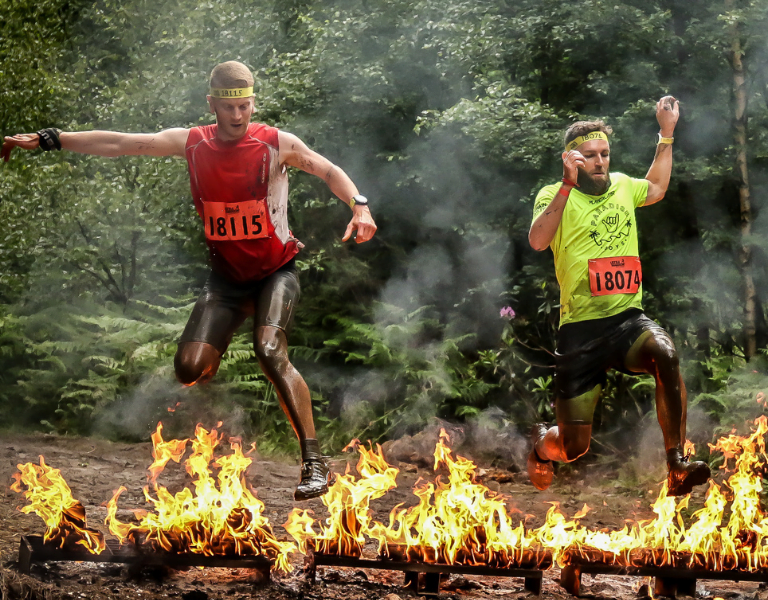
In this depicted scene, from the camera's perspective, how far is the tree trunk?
31.3 ft

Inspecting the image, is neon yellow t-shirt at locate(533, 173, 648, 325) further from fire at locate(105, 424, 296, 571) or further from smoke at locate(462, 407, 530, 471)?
smoke at locate(462, 407, 530, 471)

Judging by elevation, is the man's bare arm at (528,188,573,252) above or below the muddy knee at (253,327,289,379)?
above

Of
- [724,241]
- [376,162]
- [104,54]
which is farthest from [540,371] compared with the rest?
[104,54]

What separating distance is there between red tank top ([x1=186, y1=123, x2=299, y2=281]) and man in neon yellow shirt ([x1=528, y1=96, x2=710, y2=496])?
164 centimetres

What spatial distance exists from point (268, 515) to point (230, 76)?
4084 millimetres

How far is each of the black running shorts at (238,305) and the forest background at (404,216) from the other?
4.81 metres

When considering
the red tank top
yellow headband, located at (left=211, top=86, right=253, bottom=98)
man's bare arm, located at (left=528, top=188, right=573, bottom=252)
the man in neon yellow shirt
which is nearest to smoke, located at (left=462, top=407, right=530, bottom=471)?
the man in neon yellow shirt

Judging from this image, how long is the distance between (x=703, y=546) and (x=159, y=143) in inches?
167

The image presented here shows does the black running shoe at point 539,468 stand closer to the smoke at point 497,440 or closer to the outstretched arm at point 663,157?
the outstretched arm at point 663,157

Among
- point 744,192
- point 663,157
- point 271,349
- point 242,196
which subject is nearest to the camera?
point 271,349

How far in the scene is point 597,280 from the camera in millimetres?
5762

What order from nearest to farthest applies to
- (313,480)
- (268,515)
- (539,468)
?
(313,480) → (539,468) → (268,515)

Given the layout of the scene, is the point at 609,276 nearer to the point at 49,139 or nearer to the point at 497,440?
the point at 49,139

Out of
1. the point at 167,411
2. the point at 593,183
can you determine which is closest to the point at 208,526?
the point at 593,183
